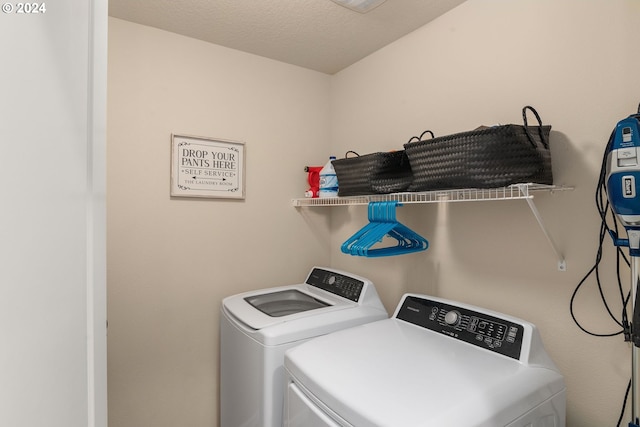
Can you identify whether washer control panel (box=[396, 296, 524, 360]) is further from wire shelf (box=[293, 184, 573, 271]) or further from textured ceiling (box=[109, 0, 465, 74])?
textured ceiling (box=[109, 0, 465, 74])

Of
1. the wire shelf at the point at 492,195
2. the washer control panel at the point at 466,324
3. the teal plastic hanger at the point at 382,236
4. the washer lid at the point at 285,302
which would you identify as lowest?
the washer lid at the point at 285,302

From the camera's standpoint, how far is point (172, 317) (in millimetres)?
1910

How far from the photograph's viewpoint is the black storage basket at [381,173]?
1.62m

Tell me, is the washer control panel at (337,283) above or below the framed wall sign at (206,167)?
below

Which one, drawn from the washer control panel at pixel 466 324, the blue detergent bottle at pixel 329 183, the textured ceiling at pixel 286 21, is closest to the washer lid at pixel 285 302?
the washer control panel at pixel 466 324

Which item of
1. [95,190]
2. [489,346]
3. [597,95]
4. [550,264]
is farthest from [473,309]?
[95,190]

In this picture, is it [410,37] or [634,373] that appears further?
[410,37]

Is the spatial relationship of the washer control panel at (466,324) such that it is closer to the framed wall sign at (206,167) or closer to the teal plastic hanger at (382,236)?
the teal plastic hanger at (382,236)

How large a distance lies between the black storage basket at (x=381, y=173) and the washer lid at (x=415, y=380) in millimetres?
705

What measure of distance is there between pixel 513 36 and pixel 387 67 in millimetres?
763

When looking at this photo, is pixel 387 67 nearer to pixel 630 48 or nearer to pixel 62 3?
pixel 630 48

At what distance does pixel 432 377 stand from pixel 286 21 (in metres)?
1.83

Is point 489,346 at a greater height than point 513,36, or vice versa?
point 513,36

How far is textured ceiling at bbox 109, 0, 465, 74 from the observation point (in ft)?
5.36
